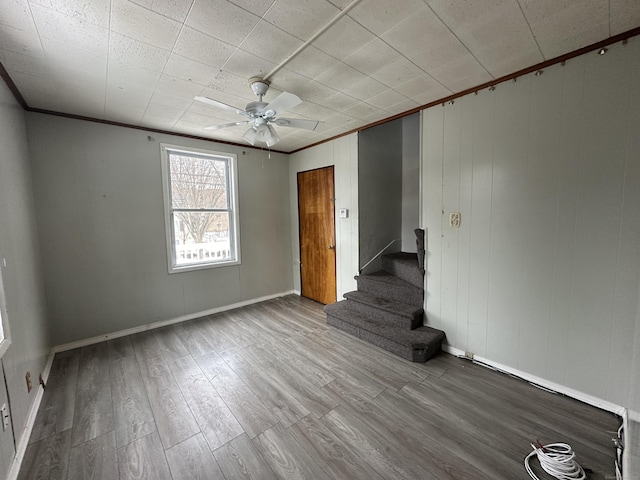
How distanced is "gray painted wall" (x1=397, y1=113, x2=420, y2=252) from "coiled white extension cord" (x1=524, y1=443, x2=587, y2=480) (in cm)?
268

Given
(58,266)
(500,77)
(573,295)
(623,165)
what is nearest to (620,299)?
(573,295)

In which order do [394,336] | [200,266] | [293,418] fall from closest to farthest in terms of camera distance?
[293,418]
[394,336]
[200,266]

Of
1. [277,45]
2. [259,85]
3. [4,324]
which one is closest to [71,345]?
[4,324]

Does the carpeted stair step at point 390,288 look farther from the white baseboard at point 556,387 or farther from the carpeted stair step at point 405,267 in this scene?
the white baseboard at point 556,387

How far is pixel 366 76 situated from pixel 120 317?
152 inches

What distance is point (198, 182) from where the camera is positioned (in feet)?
12.3

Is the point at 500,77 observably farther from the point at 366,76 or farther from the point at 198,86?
the point at 198,86

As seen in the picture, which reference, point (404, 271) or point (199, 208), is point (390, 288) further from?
point (199, 208)

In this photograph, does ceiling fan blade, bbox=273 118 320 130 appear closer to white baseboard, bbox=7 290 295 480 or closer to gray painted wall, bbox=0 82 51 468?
gray painted wall, bbox=0 82 51 468

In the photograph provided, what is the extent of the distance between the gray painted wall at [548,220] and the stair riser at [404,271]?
345 millimetres

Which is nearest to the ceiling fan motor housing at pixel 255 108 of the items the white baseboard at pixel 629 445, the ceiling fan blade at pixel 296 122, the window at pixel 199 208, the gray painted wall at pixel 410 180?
the ceiling fan blade at pixel 296 122

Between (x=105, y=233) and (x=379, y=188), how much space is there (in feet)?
11.9

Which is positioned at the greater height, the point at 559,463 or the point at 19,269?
the point at 19,269

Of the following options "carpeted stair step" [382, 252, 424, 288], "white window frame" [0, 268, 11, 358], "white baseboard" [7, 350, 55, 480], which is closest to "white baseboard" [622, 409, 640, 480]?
"carpeted stair step" [382, 252, 424, 288]
